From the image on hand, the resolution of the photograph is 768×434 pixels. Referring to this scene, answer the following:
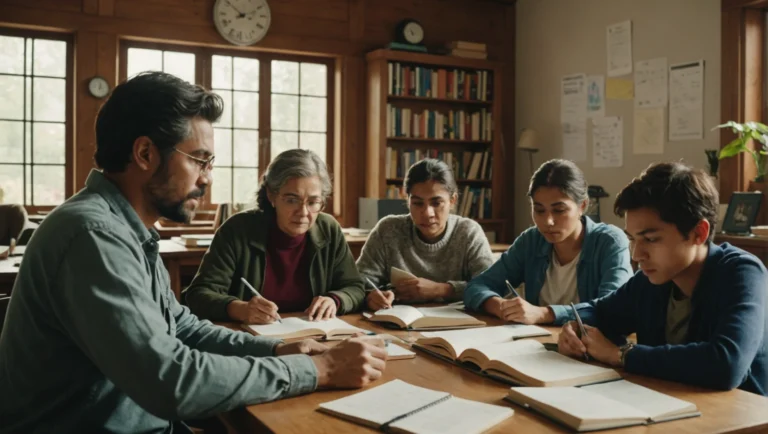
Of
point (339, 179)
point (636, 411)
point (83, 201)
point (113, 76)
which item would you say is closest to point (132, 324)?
point (83, 201)

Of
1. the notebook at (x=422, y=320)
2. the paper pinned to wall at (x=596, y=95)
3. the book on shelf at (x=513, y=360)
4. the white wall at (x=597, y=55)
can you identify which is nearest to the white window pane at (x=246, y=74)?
the white wall at (x=597, y=55)

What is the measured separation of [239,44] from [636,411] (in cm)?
472

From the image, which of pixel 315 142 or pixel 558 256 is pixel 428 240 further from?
pixel 315 142

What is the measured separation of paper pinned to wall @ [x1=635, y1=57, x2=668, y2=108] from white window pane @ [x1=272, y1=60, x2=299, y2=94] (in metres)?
2.60

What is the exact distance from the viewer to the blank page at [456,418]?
3.63 feet

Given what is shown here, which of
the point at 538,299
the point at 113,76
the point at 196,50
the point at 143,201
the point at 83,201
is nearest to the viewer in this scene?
the point at 83,201

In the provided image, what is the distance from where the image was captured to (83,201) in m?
1.27

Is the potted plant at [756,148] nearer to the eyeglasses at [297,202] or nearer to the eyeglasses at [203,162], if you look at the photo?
the eyeglasses at [297,202]

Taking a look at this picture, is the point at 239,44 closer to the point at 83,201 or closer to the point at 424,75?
the point at 424,75

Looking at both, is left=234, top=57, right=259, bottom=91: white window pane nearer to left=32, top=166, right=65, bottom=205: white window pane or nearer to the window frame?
the window frame

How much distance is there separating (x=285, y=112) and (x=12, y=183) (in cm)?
204

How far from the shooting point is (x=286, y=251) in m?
2.47

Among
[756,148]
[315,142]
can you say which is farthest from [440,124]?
[756,148]

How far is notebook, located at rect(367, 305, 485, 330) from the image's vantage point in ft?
6.47
